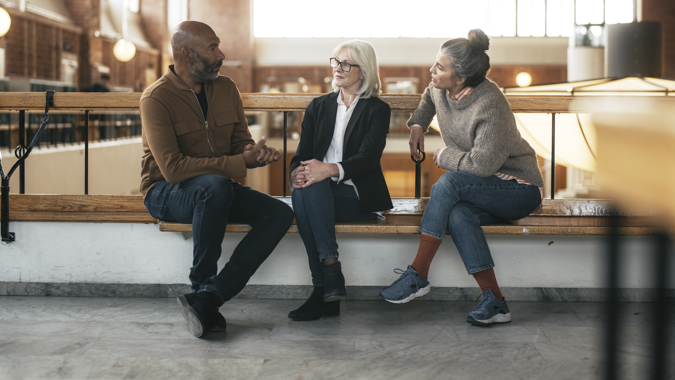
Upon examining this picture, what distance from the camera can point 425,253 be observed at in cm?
201

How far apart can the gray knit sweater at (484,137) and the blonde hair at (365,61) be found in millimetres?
247

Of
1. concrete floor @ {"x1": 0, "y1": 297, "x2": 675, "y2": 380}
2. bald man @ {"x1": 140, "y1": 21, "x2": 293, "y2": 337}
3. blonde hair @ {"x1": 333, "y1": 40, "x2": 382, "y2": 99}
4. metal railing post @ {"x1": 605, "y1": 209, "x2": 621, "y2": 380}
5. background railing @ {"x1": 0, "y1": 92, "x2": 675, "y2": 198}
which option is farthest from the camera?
background railing @ {"x1": 0, "y1": 92, "x2": 675, "y2": 198}

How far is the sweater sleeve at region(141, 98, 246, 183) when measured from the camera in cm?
196

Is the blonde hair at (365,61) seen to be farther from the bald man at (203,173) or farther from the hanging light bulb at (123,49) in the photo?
the hanging light bulb at (123,49)

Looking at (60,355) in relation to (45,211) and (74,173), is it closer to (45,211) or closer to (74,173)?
(45,211)

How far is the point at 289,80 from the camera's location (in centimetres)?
A: 1636

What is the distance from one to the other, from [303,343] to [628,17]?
17.1m

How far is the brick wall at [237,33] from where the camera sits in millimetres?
16281

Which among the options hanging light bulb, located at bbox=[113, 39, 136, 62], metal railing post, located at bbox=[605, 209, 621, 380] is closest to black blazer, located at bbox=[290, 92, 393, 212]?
metal railing post, located at bbox=[605, 209, 621, 380]

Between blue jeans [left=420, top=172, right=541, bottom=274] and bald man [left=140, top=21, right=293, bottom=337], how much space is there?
0.53 metres

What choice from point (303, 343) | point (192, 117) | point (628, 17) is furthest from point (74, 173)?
point (628, 17)

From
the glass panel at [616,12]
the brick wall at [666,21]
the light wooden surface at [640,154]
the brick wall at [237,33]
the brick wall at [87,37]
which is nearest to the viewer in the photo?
the light wooden surface at [640,154]

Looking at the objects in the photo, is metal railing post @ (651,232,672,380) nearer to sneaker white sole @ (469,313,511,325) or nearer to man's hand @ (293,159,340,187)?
sneaker white sole @ (469,313,511,325)

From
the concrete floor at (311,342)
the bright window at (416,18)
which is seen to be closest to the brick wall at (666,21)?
the bright window at (416,18)
